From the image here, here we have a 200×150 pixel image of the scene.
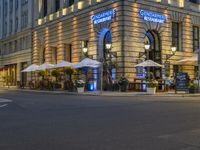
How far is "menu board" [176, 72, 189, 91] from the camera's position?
97.9ft

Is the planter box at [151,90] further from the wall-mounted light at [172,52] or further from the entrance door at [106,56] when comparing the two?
the wall-mounted light at [172,52]

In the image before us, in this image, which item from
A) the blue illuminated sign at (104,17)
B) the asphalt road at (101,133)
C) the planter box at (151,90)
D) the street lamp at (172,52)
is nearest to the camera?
the asphalt road at (101,133)

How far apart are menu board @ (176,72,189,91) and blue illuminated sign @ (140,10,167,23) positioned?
8.27m

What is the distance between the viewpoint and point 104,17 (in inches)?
1435

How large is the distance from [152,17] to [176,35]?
474 cm

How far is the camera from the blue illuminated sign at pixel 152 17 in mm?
35875

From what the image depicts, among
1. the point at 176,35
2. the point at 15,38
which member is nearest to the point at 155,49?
the point at 176,35

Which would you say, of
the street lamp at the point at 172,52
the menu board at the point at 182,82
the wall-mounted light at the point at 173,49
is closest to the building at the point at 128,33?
the street lamp at the point at 172,52

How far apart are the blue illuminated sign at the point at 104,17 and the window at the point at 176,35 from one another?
25.8 feet

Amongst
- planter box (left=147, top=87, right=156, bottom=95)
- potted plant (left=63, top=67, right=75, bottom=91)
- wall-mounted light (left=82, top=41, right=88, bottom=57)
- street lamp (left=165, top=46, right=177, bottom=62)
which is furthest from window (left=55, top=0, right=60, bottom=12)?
planter box (left=147, top=87, right=156, bottom=95)

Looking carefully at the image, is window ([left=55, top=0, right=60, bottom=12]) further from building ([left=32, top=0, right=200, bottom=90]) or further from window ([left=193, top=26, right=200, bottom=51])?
window ([left=193, top=26, right=200, bottom=51])

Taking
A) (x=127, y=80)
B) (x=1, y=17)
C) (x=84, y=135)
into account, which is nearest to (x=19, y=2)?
(x=1, y=17)

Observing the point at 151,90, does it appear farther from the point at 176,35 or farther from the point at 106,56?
the point at 176,35

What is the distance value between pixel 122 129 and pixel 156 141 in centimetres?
192
